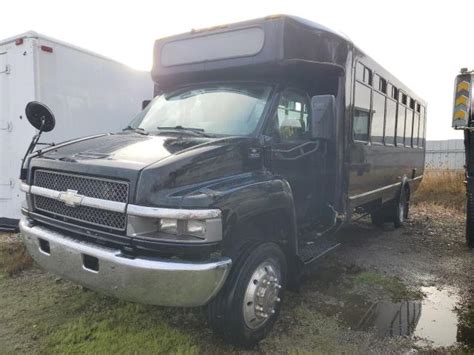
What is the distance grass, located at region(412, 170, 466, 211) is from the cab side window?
344 inches

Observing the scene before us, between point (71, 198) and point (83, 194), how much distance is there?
102mm

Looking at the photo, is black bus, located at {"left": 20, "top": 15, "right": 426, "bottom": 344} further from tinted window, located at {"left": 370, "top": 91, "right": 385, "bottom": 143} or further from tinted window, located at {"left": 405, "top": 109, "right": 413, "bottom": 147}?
tinted window, located at {"left": 405, "top": 109, "right": 413, "bottom": 147}

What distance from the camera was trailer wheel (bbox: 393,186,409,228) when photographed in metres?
8.62

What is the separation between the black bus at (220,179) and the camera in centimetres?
303

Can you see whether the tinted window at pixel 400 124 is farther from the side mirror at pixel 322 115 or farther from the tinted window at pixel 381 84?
the side mirror at pixel 322 115

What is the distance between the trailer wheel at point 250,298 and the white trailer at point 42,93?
4266mm

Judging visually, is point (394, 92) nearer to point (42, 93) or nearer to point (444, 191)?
point (42, 93)

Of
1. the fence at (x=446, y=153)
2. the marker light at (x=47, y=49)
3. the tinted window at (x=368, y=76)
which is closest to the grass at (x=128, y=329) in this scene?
the tinted window at (x=368, y=76)

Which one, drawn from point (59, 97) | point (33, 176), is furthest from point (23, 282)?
point (59, 97)

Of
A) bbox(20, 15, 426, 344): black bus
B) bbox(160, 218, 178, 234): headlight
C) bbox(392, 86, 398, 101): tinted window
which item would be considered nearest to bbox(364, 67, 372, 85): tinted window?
bbox(20, 15, 426, 344): black bus

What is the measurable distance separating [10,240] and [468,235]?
7.35 metres

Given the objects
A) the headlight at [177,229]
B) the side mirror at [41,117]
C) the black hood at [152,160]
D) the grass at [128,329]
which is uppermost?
the side mirror at [41,117]

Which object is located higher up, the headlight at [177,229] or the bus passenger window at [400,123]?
the bus passenger window at [400,123]

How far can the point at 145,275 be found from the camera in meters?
2.97
